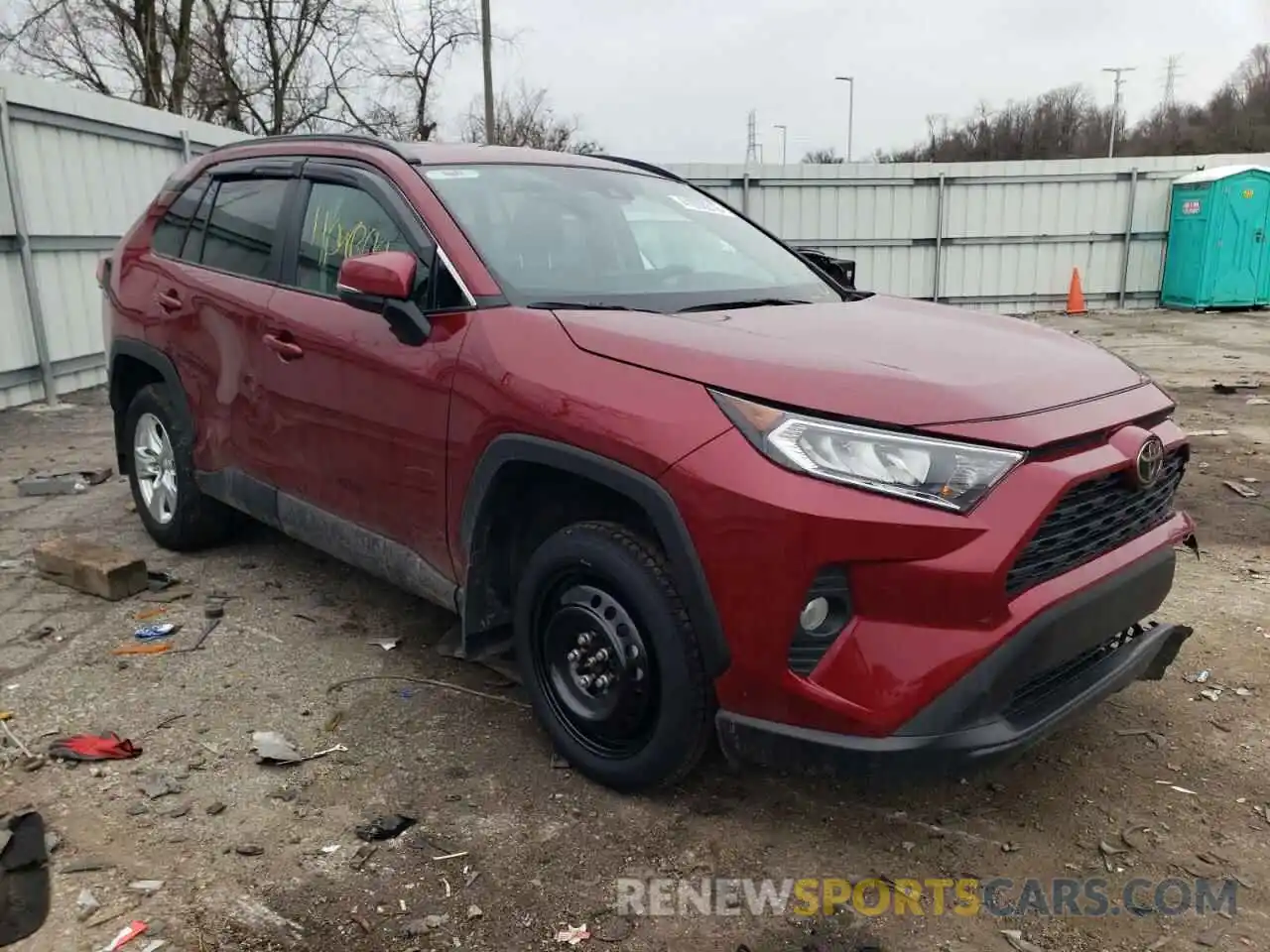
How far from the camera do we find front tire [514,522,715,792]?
2494 millimetres

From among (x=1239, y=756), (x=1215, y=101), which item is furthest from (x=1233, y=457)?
(x=1215, y=101)

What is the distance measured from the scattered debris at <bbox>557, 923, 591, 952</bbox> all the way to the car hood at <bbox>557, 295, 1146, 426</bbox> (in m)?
1.28

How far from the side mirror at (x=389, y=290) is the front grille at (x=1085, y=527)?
1817mm

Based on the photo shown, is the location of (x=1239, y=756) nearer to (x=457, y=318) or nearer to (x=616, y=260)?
(x=616, y=260)

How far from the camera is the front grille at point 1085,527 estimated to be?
228 centimetres

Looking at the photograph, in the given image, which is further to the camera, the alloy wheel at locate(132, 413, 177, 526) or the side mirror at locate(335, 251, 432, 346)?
the alloy wheel at locate(132, 413, 177, 526)

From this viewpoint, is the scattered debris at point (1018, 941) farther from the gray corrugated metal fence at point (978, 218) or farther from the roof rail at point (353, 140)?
the gray corrugated metal fence at point (978, 218)

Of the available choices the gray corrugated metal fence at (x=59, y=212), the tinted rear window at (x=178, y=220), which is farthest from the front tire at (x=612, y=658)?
the gray corrugated metal fence at (x=59, y=212)

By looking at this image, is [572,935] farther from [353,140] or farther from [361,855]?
[353,140]

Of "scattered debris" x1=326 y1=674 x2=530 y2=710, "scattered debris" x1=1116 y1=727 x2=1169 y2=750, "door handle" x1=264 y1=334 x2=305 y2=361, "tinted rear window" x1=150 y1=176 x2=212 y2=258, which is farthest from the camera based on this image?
"tinted rear window" x1=150 y1=176 x2=212 y2=258

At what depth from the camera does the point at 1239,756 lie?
308cm

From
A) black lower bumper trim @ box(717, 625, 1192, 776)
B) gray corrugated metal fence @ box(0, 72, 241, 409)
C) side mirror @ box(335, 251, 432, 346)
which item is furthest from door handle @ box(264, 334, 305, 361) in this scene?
gray corrugated metal fence @ box(0, 72, 241, 409)

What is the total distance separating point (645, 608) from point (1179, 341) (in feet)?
43.2

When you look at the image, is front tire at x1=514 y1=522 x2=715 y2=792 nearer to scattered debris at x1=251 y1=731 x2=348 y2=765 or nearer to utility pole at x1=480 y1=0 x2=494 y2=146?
scattered debris at x1=251 y1=731 x2=348 y2=765
